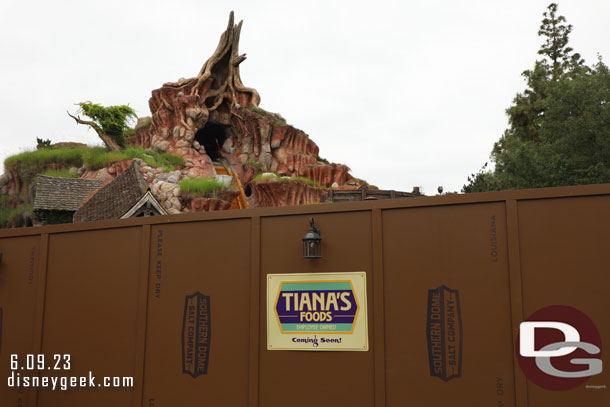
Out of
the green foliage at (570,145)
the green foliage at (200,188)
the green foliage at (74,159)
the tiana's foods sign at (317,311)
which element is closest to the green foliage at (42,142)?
the green foliage at (74,159)

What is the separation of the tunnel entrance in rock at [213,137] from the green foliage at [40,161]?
10.5 m

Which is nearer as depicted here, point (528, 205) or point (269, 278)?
point (528, 205)

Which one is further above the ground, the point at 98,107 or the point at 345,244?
the point at 98,107

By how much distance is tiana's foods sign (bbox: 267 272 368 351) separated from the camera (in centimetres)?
482

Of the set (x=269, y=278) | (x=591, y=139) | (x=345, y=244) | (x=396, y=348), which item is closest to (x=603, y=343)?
(x=396, y=348)

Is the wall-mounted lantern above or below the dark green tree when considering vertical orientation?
below

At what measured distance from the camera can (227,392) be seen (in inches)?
202

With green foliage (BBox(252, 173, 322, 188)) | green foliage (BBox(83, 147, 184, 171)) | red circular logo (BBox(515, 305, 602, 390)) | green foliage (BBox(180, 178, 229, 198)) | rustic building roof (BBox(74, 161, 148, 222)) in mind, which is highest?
green foliage (BBox(83, 147, 184, 171))

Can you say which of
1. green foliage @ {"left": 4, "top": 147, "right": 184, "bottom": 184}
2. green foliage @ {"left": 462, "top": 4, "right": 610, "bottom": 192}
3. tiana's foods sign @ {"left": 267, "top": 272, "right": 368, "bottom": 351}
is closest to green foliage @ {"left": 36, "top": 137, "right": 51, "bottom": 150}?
green foliage @ {"left": 4, "top": 147, "right": 184, "bottom": 184}

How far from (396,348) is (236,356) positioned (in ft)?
5.76

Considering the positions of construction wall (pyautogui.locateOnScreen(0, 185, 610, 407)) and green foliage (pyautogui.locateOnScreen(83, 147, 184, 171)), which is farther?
green foliage (pyautogui.locateOnScreen(83, 147, 184, 171))

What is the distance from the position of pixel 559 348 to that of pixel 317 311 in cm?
230

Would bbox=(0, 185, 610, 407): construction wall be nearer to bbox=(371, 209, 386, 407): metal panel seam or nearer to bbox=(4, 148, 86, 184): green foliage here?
bbox=(371, 209, 386, 407): metal panel seam

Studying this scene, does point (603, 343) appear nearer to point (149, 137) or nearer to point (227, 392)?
point (227, 392)
